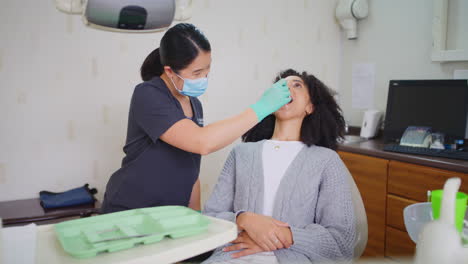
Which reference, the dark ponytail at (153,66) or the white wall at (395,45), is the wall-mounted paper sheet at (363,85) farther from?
the dark ponytail at (153,66)

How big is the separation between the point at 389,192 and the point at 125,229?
1.96m

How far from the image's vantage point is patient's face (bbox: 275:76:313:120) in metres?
1.73

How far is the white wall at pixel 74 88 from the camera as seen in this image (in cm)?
223

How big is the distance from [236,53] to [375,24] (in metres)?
1.16

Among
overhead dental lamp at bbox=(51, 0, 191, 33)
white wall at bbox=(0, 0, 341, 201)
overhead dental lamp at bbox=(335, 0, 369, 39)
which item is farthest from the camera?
overhead dental lamp at bbox=(335, 0, 369, 39)

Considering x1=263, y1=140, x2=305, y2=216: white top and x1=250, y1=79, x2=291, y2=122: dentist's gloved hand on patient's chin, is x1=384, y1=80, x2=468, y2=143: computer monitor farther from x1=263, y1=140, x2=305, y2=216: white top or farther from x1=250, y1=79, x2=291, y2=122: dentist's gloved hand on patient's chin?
x1=250, y1=79, x2=291, y2=122: dentist's gloved hand on patient's chin

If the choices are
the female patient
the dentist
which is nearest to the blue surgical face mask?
the dentist

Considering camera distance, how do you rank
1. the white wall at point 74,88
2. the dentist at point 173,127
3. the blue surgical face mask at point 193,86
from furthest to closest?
the white wall at point 74,88 → the blue surgical face mask at point 193,86 → the dentist at point 173,127

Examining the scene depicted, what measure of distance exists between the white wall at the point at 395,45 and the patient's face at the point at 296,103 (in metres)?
1.47

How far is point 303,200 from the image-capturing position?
60.7 inches

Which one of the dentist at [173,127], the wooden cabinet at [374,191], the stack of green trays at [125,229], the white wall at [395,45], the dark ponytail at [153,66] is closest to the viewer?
the stack of green trays at [125,229]

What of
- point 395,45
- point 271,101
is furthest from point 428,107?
point 271,101

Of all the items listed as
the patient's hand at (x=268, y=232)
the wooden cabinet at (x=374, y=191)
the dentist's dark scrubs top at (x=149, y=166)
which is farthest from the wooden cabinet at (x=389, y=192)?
the dentist's dark scrubs top at (x=149, y=166)

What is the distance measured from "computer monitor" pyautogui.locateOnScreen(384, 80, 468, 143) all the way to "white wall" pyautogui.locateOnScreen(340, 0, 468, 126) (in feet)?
0.52
